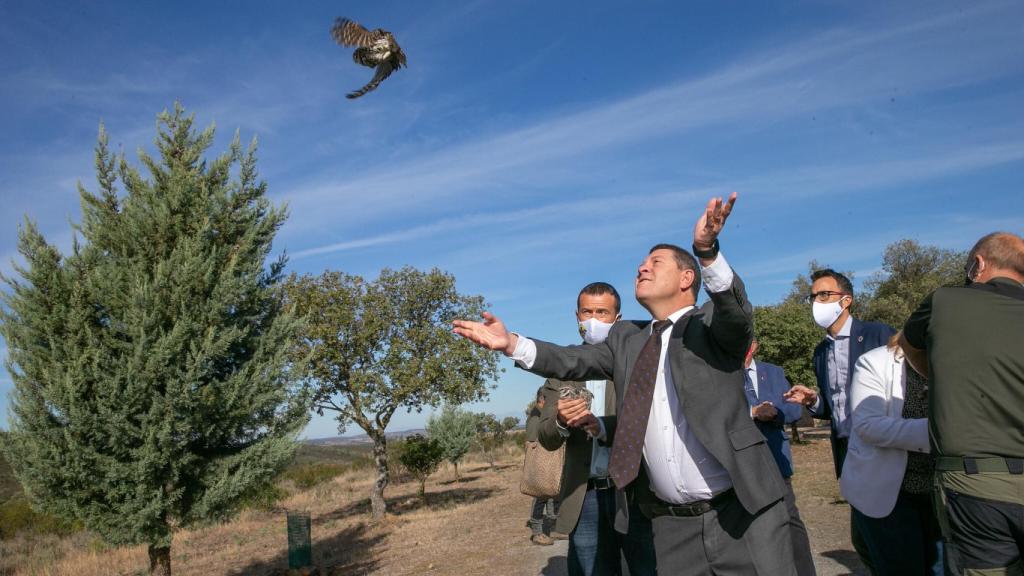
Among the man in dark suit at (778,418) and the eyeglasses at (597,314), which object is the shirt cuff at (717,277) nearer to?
the eyeglasses at (597,314)

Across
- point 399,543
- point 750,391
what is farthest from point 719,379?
point 399,543

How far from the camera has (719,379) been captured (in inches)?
120

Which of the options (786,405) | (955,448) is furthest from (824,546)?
(955,448)

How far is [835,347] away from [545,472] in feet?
7.54

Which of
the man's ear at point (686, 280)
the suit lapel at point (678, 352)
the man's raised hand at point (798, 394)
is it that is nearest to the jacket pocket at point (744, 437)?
the suit lapel at point (678, 352)

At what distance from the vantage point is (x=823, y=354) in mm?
5172

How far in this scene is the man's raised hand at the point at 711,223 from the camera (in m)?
2.67

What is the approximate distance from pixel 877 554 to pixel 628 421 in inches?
73.9

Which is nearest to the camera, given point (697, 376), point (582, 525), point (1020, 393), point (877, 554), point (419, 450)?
point (1020, 393)

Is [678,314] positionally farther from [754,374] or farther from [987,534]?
[754,374]

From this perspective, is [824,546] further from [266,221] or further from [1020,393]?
[266,221]

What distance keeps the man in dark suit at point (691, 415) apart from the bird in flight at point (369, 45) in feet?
8.98

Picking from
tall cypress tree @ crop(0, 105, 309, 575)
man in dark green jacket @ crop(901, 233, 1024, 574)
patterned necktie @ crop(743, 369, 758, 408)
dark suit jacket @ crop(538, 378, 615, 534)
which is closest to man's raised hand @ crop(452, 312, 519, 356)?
dark suit jacket @ crop(538, 378, 615, 534)

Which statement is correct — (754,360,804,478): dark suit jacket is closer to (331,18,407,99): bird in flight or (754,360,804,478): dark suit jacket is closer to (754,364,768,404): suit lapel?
(754,364,768,404): suit lapel
